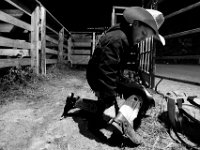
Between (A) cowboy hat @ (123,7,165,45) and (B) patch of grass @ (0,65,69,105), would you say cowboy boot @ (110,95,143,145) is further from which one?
(B) patch of grass @ (0,65,69,105)

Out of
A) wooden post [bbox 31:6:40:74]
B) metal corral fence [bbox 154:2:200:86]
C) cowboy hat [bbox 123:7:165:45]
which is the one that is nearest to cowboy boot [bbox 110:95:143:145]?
cowboy hat [bbox 123:7:165:45]

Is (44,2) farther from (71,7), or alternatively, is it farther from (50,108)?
(50,108)

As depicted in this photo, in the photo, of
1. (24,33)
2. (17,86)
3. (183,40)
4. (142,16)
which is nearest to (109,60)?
(142,16)

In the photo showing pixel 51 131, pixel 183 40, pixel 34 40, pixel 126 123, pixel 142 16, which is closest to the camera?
pixel 126 123

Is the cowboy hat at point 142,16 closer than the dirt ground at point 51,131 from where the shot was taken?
No

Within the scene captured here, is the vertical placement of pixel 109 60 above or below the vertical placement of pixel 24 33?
below

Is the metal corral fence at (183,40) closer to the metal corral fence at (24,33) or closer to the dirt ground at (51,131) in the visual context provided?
the metal corral fence at (24,33)

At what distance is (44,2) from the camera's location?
893cm

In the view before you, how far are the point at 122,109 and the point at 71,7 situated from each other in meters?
8.72

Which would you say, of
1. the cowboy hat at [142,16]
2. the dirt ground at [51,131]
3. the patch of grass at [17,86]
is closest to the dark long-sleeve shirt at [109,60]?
the cowboy hat at [142,16]

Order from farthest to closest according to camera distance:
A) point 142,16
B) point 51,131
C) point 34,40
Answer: point 34,40 → point 51,131 → point 142,16

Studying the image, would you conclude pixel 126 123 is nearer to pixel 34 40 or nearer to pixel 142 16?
pixel 142 16

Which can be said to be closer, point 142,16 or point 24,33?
point 142,16

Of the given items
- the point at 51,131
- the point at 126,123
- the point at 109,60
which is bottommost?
the point at 51,131
